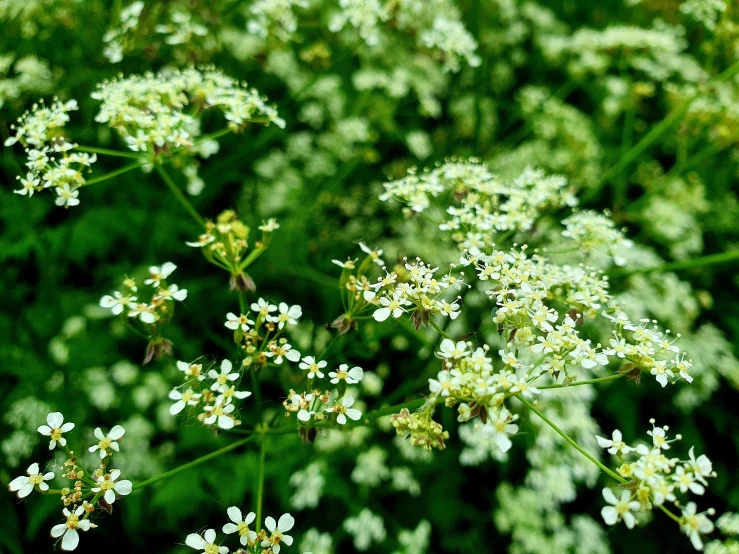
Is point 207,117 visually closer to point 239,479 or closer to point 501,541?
point 239,479

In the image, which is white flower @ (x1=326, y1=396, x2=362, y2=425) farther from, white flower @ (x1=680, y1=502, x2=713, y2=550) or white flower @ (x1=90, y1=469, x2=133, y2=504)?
white flower @ (x1=680, y1=502, x2=713, y2=550)

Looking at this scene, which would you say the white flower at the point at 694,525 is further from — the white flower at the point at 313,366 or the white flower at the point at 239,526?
the white flower at the point at 239,526

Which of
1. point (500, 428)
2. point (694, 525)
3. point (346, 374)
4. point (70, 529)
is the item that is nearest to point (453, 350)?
point (500, 428)

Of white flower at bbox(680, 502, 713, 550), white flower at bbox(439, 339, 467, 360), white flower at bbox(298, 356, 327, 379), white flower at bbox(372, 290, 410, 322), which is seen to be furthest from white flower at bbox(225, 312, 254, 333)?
white flower at bbox(680, 502, 713, 550)

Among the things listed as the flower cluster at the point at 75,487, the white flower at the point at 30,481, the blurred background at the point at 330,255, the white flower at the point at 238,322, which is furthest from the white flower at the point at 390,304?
the white flower at the point at 30,481

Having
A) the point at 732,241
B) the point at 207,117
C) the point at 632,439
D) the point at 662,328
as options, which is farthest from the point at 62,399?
the point at 732,241

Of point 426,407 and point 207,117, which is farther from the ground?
point 426,407
